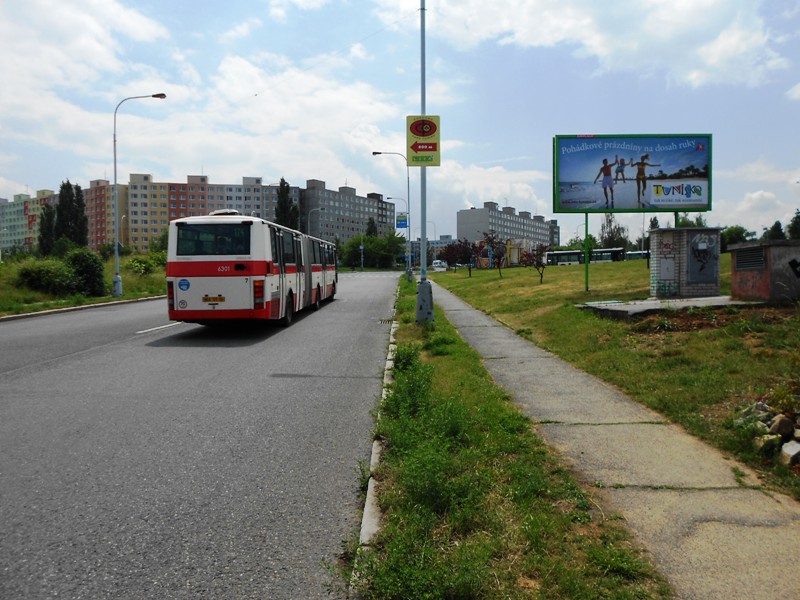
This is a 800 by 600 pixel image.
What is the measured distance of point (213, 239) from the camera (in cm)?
1366

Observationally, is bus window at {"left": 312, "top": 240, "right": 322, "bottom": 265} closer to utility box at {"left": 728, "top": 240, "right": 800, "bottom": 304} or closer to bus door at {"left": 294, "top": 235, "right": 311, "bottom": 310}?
bus door at {"left": 294, "top": 235, "right": 311, "bottom": 310}

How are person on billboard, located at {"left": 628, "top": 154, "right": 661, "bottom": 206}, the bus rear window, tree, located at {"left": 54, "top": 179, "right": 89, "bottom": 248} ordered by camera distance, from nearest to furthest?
the bus rear window → person on billboard, located at {"left": 628, "top": 154, "right": 661, "bottom": 206} → tree, located at {"left": 54, "top": 179, "right": 89, "bottom": 248}

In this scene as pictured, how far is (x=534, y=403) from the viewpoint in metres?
6.89

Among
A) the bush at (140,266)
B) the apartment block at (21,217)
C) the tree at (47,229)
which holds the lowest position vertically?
the bush at (140,266)

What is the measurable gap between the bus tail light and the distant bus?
69214 mm

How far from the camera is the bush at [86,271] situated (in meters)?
26.9

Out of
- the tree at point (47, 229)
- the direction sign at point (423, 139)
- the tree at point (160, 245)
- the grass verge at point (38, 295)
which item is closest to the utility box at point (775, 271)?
the direction sign at point (423, 139)

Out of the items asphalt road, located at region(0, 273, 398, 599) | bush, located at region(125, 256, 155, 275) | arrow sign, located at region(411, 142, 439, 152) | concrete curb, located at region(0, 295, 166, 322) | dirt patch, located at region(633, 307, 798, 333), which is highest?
arrow sign, located at region(411, 142, 439, 152)

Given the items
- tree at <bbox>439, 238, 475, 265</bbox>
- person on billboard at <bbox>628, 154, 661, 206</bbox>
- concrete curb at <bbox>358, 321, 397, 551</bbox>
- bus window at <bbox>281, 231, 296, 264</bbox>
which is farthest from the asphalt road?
tree at <bbox>439, 238, 475, 265</bbox>

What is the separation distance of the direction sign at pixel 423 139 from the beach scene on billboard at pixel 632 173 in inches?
396

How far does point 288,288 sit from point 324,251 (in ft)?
27.1

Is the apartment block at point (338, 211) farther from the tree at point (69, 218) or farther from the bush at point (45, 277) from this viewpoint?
the bush at point (45, 277)

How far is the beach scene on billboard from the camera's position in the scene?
910 inches

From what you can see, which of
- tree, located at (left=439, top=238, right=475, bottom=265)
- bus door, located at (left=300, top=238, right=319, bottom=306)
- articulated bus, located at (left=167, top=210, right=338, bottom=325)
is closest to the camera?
articulated bus, located at (left=167, top=210, right=338, bottom=325)
